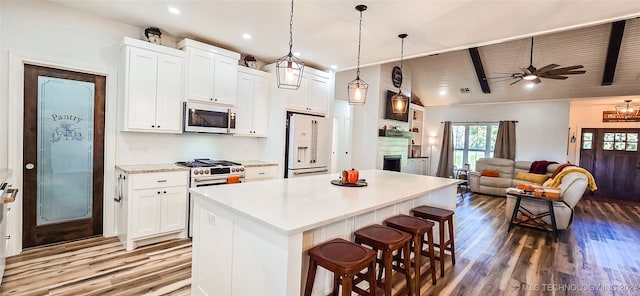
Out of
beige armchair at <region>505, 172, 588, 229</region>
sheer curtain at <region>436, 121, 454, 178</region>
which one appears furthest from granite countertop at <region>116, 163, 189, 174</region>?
sheer curtain at <region>436, 121, 454, 178</region>

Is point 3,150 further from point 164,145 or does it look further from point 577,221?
point 577,221

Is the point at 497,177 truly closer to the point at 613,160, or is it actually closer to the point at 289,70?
the point at 613,160

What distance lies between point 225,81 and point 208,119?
60cm

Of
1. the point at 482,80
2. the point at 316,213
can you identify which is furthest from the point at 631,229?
the point at 316,213

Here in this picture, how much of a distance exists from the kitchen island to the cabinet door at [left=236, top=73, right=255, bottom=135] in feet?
6.52

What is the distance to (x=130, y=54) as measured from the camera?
10.6 feet

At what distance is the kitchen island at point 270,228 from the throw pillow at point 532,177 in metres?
5.30

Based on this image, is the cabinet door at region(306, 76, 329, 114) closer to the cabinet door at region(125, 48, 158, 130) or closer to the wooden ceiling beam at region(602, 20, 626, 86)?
the cabinet door at region(125, 48, 158, 130)

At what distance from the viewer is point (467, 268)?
2.90m

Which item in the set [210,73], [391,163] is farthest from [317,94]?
[391,163]

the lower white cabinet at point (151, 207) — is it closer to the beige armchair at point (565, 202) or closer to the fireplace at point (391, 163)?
the fireplace at point (391, 163)

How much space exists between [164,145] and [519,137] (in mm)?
8446

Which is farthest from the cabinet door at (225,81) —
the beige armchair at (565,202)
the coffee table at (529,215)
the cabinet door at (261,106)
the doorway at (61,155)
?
the beige armchair at (565,202)

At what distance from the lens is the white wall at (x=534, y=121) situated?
23.3 ft
